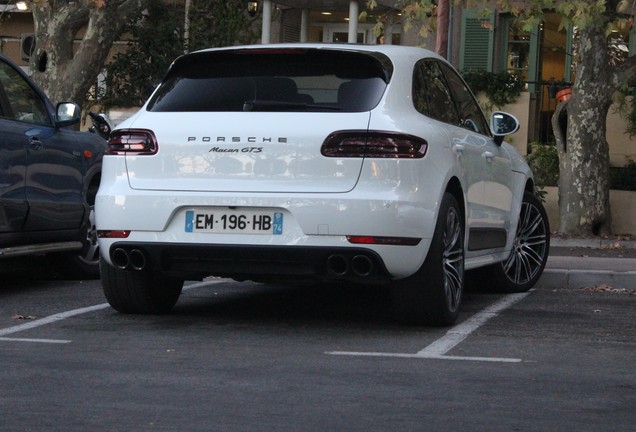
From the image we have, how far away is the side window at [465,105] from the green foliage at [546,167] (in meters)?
12.1

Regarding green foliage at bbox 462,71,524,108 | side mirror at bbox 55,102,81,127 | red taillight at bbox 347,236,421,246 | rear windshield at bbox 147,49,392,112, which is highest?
rear windshield at bbox 147,49,392,112

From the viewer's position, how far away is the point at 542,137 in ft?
77.2

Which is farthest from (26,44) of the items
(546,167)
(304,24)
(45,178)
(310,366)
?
(310,366)

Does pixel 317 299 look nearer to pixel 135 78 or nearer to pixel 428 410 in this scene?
pixel 428 410

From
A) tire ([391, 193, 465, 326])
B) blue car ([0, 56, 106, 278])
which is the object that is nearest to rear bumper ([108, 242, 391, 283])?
tire ([391, 193, 465, 326])

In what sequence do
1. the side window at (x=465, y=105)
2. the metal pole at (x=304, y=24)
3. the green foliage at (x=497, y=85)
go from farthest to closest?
the metal pole at (x=304, y=24) → the green foliage at (x=497, y=85) → the side window at (x=465, y=105)

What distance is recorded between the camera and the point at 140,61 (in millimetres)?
25531

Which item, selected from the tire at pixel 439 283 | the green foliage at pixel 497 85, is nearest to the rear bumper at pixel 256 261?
the tire at pixel 439 283

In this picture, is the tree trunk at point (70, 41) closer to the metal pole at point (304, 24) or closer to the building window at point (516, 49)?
the building window at point (516, 49)

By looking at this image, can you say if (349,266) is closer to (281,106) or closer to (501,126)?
(281,106)

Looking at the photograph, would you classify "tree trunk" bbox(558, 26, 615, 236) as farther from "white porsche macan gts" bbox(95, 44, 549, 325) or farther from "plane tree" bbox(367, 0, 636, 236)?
"white porsche macan gts" bbox(95, 44, 549, 325)

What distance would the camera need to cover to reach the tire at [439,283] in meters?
8.04

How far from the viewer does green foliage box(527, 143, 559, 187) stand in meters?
22.0

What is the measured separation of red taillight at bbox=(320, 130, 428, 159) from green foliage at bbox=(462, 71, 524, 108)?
15.2m
